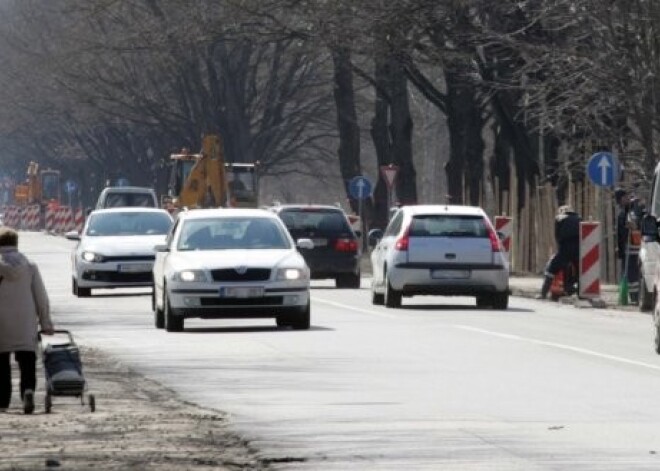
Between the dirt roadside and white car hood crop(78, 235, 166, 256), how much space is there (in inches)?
827

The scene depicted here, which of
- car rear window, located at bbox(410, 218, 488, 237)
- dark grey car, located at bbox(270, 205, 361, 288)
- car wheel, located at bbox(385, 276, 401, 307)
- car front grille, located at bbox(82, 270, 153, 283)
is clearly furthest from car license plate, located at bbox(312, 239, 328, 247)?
car rear window, located at bbox(410, 218, 488, 237)

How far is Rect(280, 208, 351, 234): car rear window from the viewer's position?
153ft

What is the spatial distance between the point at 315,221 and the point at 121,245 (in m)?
6.38

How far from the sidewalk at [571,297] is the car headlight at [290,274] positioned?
9296mm

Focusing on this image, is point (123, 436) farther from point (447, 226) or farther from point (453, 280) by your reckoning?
point (447, 226)

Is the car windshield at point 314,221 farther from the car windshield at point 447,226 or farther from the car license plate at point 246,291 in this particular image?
the car license plate at point 246,291

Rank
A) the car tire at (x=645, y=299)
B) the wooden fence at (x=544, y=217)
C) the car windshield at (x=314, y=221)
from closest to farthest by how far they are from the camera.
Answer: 1. the car tire at (x=645, y=299)
2. the car windshield at (x=314, y=221)
3. the wooden fence at (x=544, y=217)

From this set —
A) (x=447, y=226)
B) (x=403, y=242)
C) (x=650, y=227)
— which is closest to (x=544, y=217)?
(x=447, y=226)

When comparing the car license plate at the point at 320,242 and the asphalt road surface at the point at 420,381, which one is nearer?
the asphalt road surface at the point at 420,381

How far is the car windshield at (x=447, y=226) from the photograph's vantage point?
3694cm

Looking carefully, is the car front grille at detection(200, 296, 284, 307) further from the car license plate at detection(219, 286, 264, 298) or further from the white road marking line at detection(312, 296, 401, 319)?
the white road marking line at detection(312, 296, 401, 319)

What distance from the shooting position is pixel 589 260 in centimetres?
3903

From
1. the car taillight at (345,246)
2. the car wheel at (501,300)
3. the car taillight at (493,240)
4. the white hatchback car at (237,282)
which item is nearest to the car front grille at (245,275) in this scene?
the white hatchback car at (237,282)

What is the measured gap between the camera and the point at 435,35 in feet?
172
